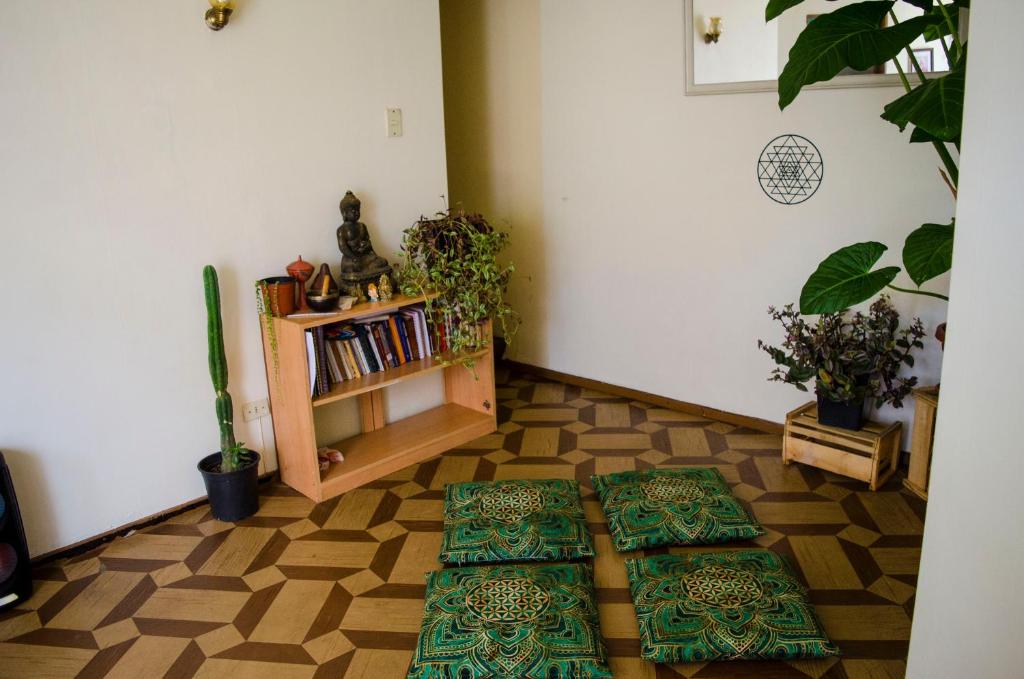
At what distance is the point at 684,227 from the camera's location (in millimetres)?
3658

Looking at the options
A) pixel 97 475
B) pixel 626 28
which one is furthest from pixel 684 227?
pixel 97 475

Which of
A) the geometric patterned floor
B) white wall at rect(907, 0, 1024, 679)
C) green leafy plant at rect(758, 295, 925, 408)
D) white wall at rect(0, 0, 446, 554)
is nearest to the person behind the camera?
white wall at rect(907, 0, 1024, 679)

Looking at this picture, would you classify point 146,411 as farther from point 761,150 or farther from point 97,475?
point 761,150

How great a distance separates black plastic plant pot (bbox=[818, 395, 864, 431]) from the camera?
2963mm

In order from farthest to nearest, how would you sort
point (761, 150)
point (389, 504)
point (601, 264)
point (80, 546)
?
point (601, 264)
point (761, 150)
point (389, 504)
point (80, 546)

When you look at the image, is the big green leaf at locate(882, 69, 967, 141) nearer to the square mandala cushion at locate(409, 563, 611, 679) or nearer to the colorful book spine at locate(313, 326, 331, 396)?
the square mandala cushion at locate(409, 563, 611, 679)

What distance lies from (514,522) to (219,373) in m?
1.24

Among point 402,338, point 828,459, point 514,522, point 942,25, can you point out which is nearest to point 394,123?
point 402,338

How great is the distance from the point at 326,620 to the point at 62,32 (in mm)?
2077

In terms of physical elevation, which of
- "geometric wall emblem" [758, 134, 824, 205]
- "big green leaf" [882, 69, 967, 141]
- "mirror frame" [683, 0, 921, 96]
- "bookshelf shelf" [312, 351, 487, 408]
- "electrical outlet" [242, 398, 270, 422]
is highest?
"mirror frame" [683, 0, 921, 96]

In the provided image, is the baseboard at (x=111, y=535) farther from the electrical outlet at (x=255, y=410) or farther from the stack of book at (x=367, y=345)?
the stack of book at (x=367, y=345)

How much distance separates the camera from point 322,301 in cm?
301

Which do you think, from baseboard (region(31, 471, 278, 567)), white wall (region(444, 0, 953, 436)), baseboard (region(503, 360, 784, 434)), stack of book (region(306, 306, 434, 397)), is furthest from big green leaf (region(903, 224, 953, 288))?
baseboard (region(31, 471, 278, 567))

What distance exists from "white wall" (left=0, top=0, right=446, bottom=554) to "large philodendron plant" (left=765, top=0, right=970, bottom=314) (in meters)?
1.82
